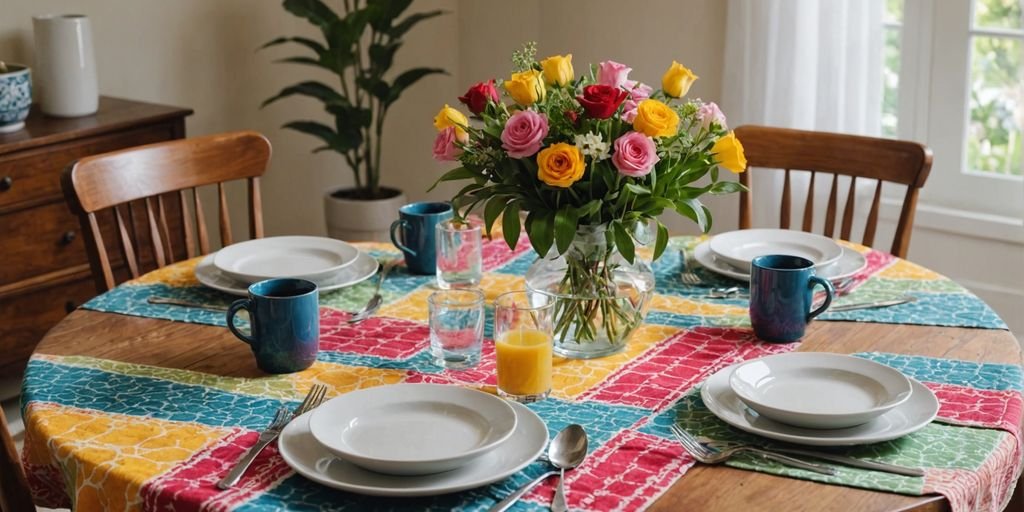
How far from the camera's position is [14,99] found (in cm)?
303

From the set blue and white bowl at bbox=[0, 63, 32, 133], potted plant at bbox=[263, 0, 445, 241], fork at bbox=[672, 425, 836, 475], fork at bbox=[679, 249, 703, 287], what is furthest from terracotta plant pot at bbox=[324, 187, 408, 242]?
fork at bbox=[672, 425, 836, 475]

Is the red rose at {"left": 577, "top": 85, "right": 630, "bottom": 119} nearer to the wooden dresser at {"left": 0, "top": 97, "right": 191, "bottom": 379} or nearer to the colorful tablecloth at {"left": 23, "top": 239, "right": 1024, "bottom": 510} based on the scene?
the colorful tablecloth at {"left": 23, "top": 239, "right": 1024, "bottom": 510}

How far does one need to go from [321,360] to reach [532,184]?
0.37 metres

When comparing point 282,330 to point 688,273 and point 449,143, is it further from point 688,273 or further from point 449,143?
point 688,273

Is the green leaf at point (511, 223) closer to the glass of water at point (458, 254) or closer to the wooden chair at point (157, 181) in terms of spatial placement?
the glass of water at point (458, 254)

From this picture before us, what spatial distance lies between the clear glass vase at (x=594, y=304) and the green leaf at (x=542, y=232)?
0.26ft

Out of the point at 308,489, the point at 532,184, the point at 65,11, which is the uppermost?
the point at 65,11

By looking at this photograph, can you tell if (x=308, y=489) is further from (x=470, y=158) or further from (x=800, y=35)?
(x=800, y=35)

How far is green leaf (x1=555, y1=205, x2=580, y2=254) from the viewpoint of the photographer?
58.7 inches

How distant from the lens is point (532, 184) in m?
1.55

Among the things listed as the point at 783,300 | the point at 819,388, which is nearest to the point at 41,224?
the point at 783,300

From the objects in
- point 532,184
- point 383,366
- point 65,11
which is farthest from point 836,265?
Answer: point 65,11

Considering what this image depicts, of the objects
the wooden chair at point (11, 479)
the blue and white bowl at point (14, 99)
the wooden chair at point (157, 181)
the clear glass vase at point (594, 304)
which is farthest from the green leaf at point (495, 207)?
the blue and white bowl at point (14, 99)

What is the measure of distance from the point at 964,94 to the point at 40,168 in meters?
2.45
